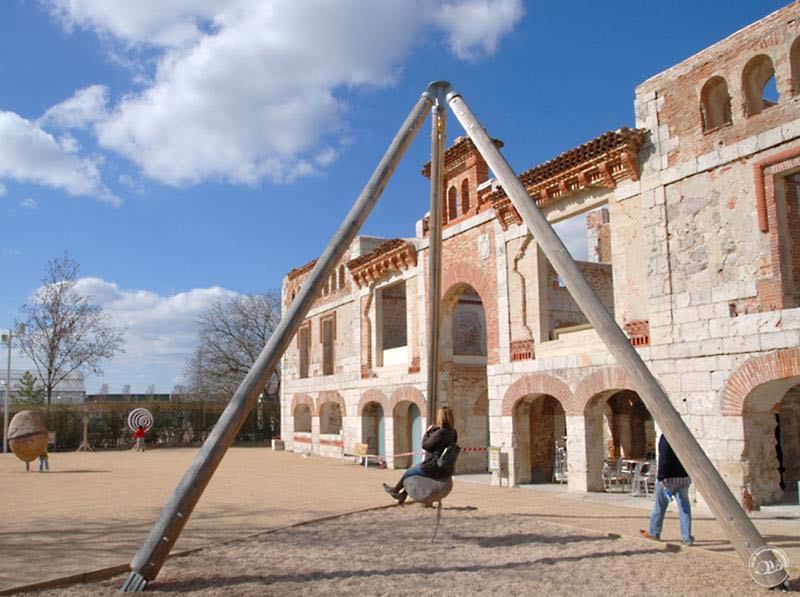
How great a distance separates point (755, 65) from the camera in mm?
10641

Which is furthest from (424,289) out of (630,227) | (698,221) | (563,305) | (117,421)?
(117,421)

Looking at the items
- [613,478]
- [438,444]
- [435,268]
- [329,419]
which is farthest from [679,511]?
[329,419]

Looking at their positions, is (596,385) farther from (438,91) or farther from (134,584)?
(134,584)

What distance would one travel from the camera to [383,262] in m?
20.2

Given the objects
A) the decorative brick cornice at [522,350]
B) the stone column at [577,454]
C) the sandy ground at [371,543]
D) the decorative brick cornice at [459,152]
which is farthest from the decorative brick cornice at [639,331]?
the decorative brick cornice at [459,152]

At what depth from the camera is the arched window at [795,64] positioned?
392 inches

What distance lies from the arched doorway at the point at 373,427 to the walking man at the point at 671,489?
46.2ft

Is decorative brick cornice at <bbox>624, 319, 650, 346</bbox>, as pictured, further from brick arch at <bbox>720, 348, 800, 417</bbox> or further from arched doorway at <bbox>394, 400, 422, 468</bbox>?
arched doorway at <bbox>394, 400, 422, 468</bbox>

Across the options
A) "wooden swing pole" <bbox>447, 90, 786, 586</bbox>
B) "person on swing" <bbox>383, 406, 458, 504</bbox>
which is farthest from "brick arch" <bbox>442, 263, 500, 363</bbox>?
"wooden swing pole" <bbox>447, 90, 786, 586</bbox>

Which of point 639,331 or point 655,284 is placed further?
point 639,331

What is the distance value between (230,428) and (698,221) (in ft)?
27.1

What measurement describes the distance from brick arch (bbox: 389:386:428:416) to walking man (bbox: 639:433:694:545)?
1039 centimetres

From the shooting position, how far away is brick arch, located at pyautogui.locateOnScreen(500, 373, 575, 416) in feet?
43.7

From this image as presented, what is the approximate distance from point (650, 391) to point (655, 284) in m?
5.84
